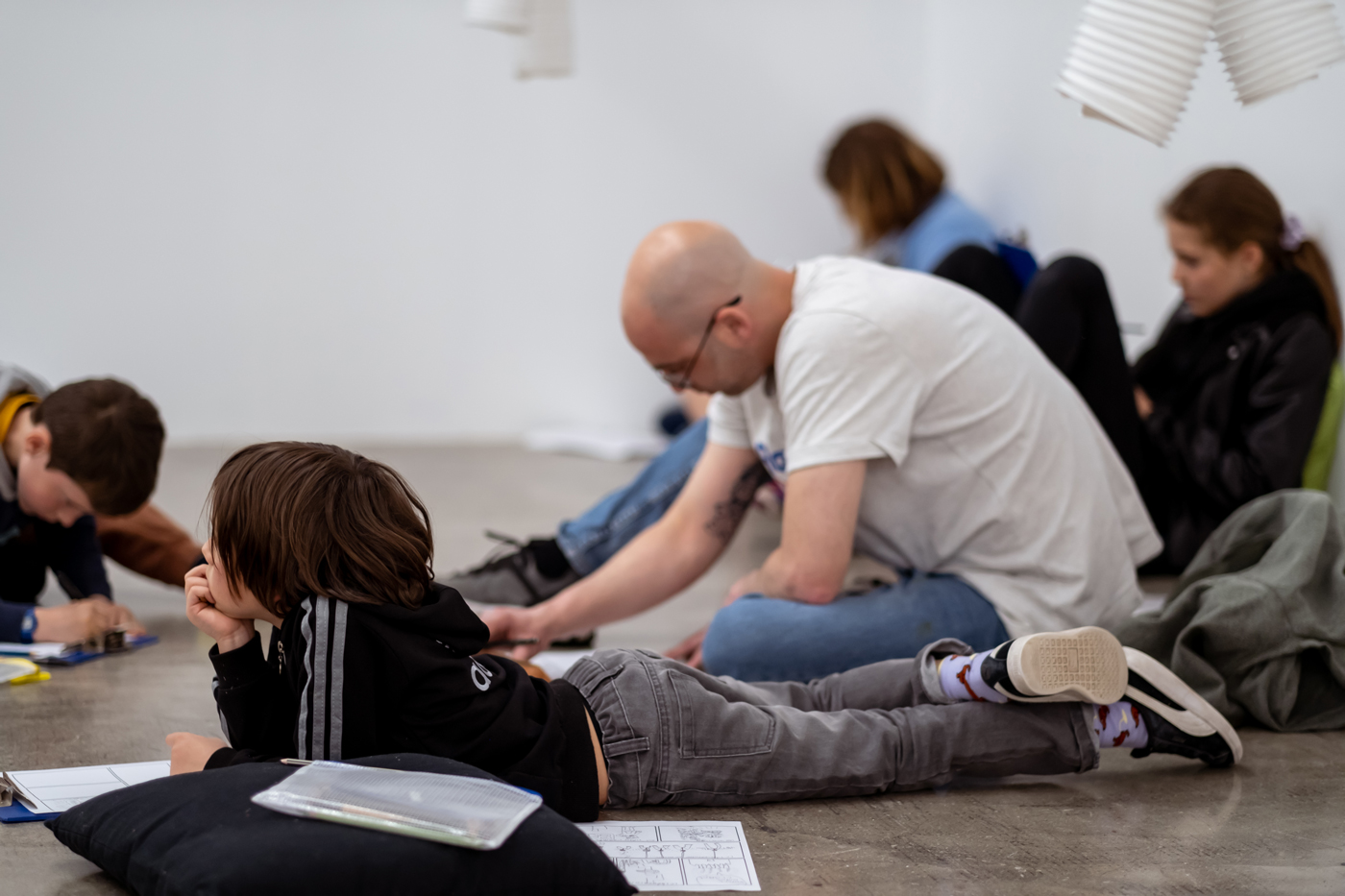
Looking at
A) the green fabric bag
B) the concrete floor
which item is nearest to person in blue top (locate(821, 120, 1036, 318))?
the green fabric bag

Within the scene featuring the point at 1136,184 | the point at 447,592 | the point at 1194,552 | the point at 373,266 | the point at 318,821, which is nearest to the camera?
the point at 318,821

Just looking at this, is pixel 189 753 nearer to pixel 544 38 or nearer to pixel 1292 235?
pixel 1292 235

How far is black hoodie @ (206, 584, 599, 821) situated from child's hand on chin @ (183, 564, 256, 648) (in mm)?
12

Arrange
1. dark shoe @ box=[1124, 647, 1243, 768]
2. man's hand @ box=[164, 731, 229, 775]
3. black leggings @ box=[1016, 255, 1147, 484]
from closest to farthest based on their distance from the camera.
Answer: man's hand @ box=[164, 731, 229, 775], dark shoe @ box=[1124, 647, 1243, 768], black leggings @ box=[1016, 255, 1147, 484]

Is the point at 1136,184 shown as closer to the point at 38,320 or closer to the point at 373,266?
the point at 373,266

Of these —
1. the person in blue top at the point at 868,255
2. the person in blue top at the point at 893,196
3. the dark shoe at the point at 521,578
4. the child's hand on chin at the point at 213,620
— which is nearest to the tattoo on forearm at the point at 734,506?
the person in blue top at the point at 868,255

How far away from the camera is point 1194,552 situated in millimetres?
2775

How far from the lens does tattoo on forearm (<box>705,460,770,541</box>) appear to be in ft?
7.36

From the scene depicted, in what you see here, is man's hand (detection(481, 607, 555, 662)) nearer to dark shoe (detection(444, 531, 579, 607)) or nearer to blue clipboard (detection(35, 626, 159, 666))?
dark shoe (detection(444, 531, 579, 607))

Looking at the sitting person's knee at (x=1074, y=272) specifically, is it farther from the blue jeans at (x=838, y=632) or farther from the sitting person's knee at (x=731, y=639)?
the sitting person's knee at (x=731, y=639)

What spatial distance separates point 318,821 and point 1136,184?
3.43 m

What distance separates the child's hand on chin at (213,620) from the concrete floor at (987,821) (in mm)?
284

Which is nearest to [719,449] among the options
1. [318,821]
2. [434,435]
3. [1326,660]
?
[1326,660]

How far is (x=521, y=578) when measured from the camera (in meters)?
2.57
